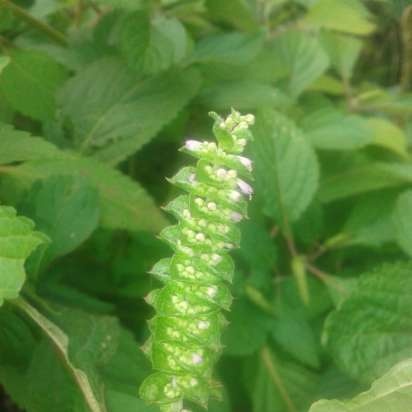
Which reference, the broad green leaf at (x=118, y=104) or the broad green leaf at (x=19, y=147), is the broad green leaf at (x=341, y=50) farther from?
the broad green leaf at (x=19, y=147)

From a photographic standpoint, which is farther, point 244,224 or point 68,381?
point 244,224

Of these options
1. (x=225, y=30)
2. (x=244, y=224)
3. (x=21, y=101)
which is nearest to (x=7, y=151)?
(x=21, y=101)

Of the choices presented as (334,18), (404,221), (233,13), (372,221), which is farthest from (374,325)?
(334,18)

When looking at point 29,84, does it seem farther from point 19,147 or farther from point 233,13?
point 233,13

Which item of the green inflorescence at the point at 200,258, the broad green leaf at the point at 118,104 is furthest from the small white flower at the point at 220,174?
the broad green leaf at the point at 118,104

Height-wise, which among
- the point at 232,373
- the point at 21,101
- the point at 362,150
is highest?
the point at 21,101

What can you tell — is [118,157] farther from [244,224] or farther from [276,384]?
[276,384]
